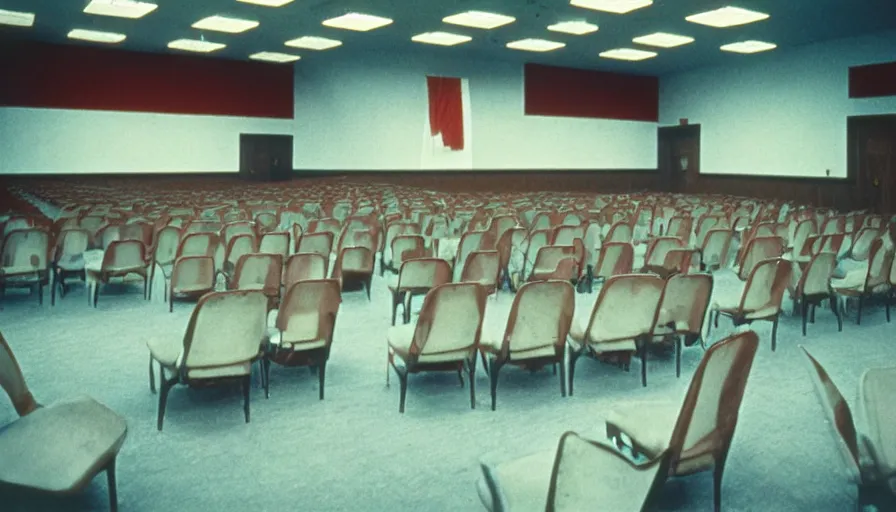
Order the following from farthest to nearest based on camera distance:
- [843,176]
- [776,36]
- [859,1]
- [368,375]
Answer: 1. [843,176]
2. [776,36]
3. [859,1]
4. [368,375]

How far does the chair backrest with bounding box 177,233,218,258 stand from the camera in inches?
268

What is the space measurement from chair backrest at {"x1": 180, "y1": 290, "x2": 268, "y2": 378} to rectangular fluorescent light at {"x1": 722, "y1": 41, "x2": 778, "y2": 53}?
17536 mm

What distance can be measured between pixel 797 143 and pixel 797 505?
19.6 meters

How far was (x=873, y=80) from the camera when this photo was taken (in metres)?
17.7

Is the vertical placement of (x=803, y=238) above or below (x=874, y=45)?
below

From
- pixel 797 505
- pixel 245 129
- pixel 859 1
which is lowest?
pixel 797 505

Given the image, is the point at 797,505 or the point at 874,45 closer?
the point at 797,505

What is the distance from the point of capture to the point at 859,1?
13492 millimetres

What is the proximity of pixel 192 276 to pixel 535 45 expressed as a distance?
14.7m

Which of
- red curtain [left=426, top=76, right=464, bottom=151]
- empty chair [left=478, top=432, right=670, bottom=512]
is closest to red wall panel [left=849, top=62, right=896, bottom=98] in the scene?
red curtain [left=426, top=76, right=464, bottom=151]

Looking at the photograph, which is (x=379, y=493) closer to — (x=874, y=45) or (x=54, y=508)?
(x=54, y=508)

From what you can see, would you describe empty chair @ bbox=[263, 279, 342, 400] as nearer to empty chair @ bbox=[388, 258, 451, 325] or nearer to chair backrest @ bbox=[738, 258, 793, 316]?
empty chair @ bbox=[388, 258, 451, 325]

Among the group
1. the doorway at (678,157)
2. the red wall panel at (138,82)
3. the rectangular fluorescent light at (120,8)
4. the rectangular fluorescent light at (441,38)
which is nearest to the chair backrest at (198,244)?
the rectangular fluorescent light at (120,8)

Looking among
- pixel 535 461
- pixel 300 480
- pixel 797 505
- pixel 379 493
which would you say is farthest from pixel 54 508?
pixel 797 505
